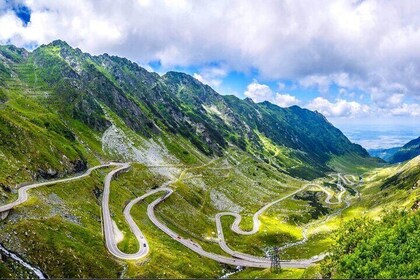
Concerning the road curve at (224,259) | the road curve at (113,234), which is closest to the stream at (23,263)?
the road curve at (113,234)

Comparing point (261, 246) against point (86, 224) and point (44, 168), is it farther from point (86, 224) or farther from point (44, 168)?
point (44, 168)

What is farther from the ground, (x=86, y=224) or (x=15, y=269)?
(x=86, y=224)

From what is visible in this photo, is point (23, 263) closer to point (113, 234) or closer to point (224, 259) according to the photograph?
point (113, 234)

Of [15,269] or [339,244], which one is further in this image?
[339,244]

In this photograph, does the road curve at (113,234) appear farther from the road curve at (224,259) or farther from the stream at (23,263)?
the stream at (23,263)

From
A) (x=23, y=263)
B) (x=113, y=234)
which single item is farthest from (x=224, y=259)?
(x=23, y=263)

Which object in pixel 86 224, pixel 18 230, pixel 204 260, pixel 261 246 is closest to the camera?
pixel 18 230

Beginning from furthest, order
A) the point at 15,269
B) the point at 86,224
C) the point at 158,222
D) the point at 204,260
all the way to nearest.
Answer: the point at 158,222 → the point at 204,260 → the point at 86,224 → the point at 15,269

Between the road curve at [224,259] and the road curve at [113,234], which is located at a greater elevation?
the road curve at [113,234]

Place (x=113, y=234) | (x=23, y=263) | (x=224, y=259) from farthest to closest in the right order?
(x=224, y=259)
(x=113, y=234)
(x=23, y=263)

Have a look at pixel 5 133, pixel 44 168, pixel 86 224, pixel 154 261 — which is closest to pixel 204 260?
pixel 154 261

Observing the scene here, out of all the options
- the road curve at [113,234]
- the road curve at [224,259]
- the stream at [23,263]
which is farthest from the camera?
the road curve at [224,259]
